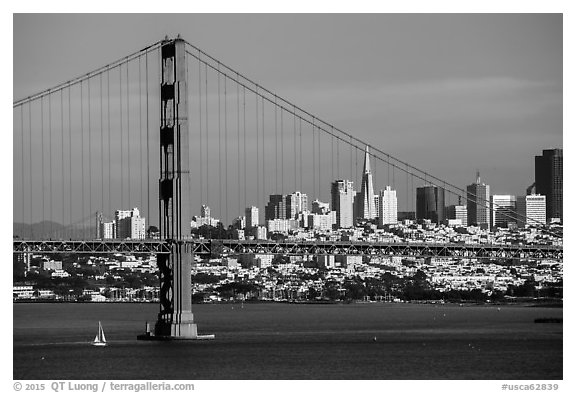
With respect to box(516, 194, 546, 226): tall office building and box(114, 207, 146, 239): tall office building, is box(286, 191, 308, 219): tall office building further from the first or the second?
box(114, 207, 146, 239): tall office building

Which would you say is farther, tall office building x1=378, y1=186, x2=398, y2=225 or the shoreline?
tall office building x1=378, y1=186, x2=398, y2=225

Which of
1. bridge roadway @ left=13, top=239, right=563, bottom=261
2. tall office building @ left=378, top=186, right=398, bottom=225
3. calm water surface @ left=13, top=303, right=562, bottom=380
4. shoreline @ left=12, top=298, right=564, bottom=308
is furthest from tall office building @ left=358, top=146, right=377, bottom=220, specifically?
bridge roadway @ left=13, top=239, right=563, bottom=261

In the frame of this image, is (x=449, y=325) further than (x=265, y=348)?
Yes

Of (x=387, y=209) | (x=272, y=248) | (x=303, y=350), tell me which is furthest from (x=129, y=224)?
(x=387, y=209)

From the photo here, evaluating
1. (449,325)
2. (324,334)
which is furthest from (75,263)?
(324,334)
